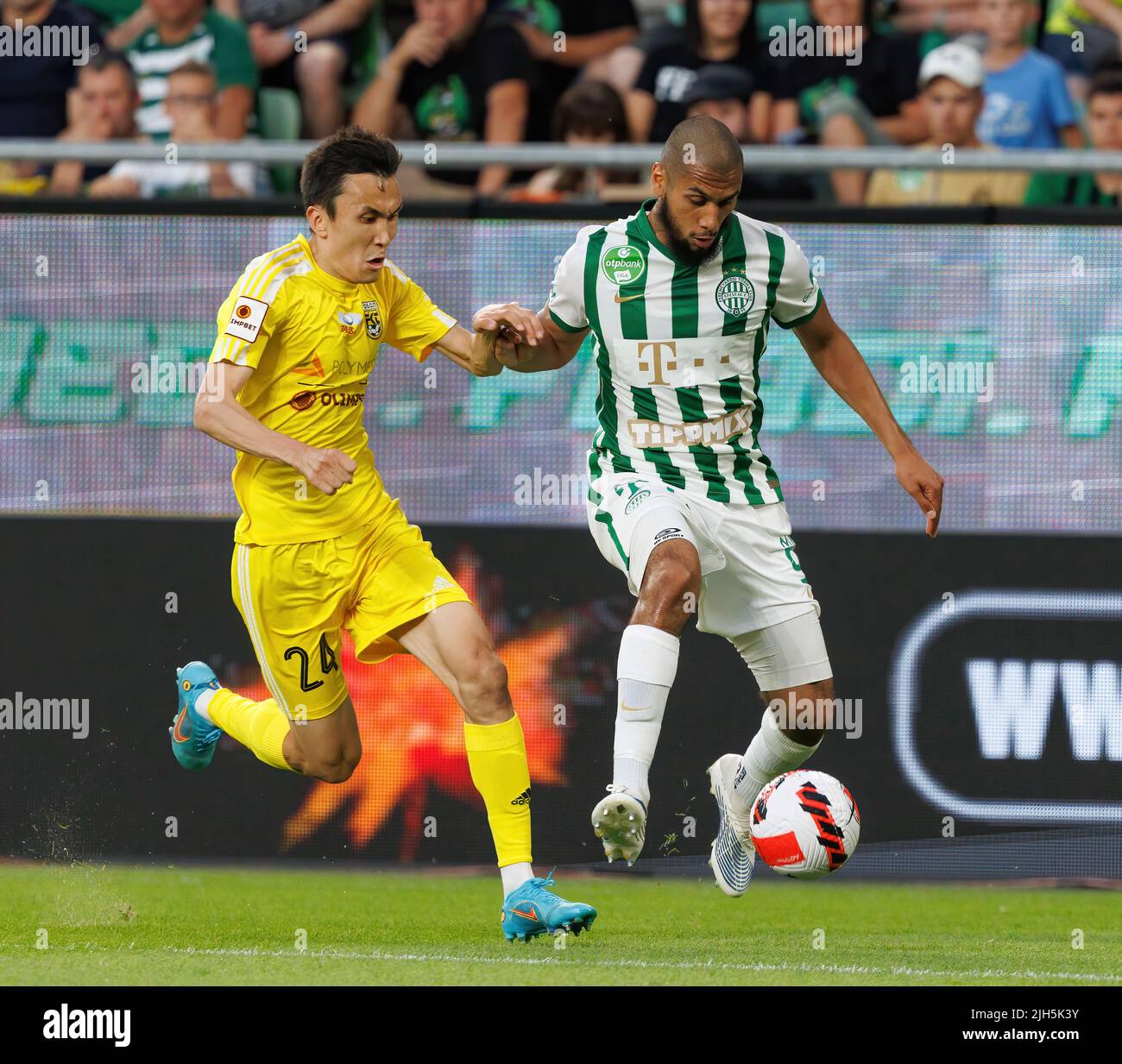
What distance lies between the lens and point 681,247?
6.14 m

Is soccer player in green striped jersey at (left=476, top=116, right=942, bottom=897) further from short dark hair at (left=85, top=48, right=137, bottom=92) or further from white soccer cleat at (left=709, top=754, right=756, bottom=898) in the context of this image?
short dark hair at (left=85, top=48, right=137, bottom=92)

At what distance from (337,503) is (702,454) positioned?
1295mm

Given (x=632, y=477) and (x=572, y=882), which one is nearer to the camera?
(x=632, y=477)

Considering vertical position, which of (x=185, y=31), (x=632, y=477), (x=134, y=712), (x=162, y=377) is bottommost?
(x=134, y=712)

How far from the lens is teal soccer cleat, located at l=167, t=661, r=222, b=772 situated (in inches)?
289

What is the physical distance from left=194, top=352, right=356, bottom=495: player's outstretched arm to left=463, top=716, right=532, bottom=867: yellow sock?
103 centimetres

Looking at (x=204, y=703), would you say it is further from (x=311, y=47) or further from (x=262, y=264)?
(x=311, y=47)

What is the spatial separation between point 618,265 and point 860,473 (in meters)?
2.20

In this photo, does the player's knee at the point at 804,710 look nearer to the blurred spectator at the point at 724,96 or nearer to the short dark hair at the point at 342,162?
the short dark hair at the point at 342,162

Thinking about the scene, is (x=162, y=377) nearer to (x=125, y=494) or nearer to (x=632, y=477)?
(x=125, y=494)

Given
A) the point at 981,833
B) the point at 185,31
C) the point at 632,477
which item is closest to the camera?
the point at 632,477

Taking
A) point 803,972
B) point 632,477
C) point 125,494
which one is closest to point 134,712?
point 125,494

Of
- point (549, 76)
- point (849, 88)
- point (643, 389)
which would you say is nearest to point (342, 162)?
point (643, 389)

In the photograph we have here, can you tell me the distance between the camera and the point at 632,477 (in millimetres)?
6191
